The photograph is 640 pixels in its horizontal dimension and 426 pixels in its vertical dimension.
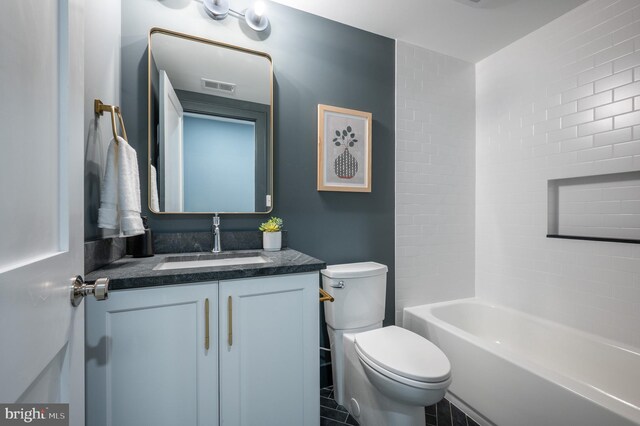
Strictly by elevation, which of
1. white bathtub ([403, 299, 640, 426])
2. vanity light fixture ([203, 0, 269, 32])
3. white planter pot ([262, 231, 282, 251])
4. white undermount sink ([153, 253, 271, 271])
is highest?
vanity light fixture ([203, 0, 269, 32])

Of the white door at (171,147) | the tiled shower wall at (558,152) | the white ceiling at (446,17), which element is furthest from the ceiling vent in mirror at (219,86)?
the tiled shower wall at (558,152)

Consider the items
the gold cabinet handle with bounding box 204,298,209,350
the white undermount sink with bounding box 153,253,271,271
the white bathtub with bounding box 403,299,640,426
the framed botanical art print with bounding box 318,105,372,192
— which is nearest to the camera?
the gold cabinet handle with bounding box 204,298,209,350

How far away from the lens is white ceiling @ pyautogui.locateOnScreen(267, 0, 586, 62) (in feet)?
5.81

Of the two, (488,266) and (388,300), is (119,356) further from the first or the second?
(488,266)

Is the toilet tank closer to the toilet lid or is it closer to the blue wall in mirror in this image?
the toilet lid

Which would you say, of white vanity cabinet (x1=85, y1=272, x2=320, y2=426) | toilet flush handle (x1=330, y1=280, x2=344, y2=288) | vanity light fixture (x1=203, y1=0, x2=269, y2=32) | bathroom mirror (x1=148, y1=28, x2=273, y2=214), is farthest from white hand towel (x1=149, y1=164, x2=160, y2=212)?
toilet flush handle (x1=330, y1=280, x2=344, y2=288)

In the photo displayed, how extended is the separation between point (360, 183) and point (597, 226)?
1536 mm

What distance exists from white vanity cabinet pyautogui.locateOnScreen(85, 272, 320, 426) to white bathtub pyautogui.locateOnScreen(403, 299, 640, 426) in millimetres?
978

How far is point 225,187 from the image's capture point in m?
1.66

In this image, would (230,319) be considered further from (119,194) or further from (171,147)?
(171,147)

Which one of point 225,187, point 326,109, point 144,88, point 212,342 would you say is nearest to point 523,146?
point 326,109

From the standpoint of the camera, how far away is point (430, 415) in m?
1.65

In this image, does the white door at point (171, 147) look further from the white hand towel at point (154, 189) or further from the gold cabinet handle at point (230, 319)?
the gold cabinet handle at point (230, 319)

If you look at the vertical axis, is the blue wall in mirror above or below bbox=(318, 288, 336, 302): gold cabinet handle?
above
